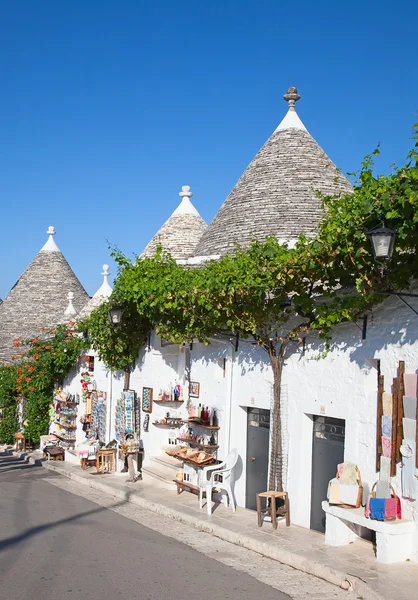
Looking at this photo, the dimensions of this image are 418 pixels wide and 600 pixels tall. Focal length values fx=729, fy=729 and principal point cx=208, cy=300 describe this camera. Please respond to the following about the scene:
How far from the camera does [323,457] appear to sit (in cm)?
1088

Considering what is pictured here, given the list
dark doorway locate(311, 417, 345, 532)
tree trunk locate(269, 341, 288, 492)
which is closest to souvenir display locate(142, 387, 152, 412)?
tree trunk locate(269, 341, 288, 492)


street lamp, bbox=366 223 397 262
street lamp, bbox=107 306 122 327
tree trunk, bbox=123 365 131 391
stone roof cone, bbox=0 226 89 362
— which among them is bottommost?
tree trunk, bbox=123 365 131 391

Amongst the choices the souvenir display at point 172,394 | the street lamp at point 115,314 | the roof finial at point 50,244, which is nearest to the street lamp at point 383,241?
the street lamp at point 115,314

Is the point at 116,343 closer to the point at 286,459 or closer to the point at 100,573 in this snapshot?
the point at 286,459

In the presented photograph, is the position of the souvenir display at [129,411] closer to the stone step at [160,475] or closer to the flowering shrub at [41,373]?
the stone step at [160,475]

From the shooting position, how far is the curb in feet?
26.0

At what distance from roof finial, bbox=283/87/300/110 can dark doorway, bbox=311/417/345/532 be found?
7.82 m

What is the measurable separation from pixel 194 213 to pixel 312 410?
9.98m

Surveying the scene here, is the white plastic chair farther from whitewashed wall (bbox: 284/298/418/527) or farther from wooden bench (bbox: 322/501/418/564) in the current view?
wooden bench (bbox: 322/501/418/564)

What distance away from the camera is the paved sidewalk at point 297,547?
7828mm

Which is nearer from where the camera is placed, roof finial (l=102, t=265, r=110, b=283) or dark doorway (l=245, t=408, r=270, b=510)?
dark doorway (l=245, t=408, r=270, b=510)

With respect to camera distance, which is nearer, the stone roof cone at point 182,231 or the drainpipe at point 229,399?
the drainpipe at point 229,399

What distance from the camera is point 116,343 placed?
17516mm

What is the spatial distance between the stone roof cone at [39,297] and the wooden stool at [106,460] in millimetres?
12697
